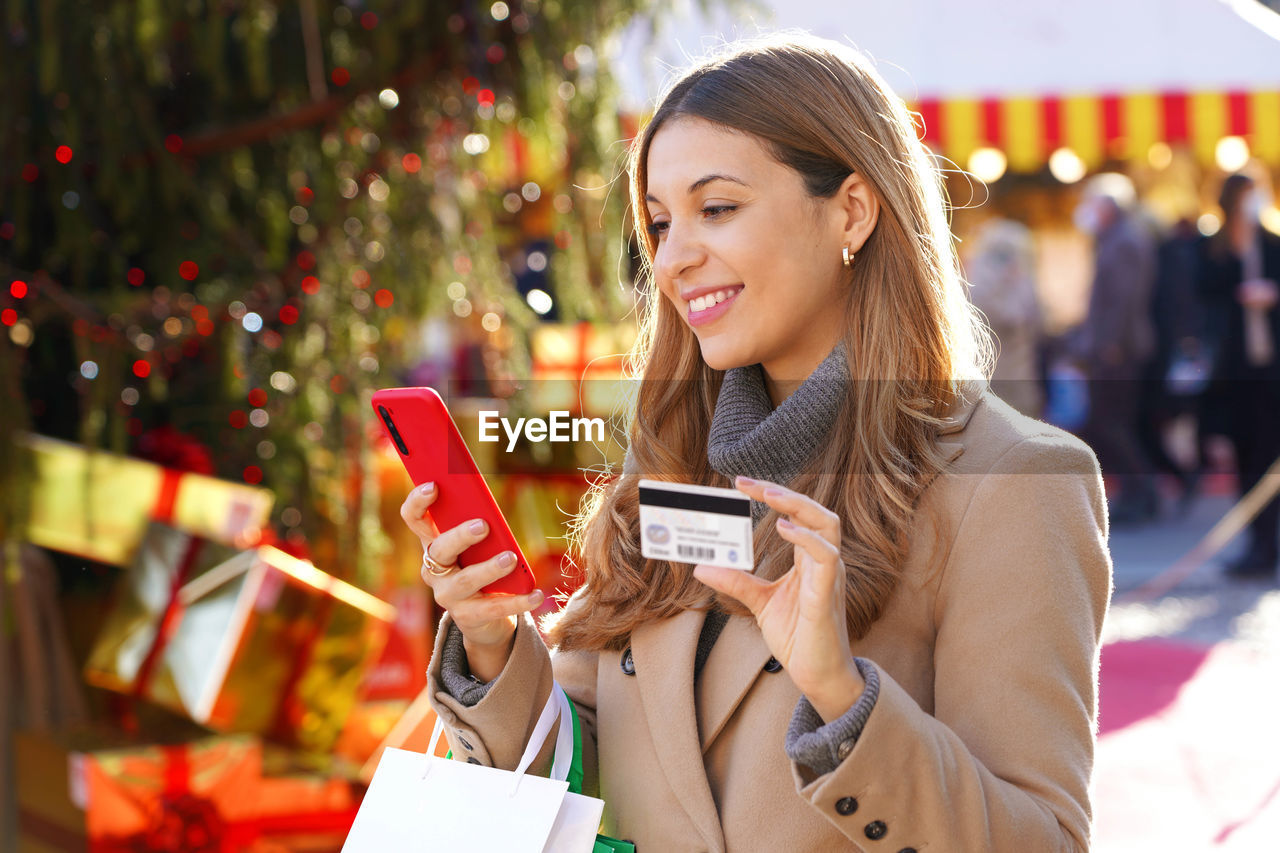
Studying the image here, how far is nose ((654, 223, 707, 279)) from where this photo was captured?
1598 mm

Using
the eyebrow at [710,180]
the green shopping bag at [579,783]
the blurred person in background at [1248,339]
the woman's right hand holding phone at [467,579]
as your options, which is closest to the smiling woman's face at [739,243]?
the eyebrow at [710,180]

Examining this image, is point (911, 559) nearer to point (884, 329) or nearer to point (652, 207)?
point (884, 329)

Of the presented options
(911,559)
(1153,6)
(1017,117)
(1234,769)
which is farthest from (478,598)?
(1017,117)

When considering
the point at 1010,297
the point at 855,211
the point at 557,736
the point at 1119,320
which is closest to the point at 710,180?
the point at 855,211

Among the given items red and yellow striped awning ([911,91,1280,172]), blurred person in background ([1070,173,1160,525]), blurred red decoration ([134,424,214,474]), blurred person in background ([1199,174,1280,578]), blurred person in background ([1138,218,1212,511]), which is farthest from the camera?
red and yellow striped awning ([911,91,1280,172])

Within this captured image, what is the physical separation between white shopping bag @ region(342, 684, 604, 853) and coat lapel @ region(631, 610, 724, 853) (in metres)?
0.11

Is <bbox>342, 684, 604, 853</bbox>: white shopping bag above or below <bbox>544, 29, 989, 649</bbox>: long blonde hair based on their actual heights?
below

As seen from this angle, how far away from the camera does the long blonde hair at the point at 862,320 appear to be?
1.51 m

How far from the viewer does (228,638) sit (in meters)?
3.04

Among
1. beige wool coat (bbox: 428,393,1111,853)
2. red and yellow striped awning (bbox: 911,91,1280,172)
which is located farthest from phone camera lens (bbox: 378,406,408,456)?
red and yellow striped awning (bbox: 911,91,1280,172)

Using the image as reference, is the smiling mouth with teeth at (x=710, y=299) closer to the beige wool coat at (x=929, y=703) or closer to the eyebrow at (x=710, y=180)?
the eyebrow at (x=710, y=180)

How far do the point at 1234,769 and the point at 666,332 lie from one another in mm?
2972

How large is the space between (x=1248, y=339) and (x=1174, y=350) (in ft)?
2.29

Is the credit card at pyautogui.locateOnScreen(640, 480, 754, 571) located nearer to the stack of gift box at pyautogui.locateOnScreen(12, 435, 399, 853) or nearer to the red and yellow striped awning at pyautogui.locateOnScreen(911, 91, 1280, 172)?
the stack of gift box at pyautogui.locateOnScreen(12, 435, 399, 853)
